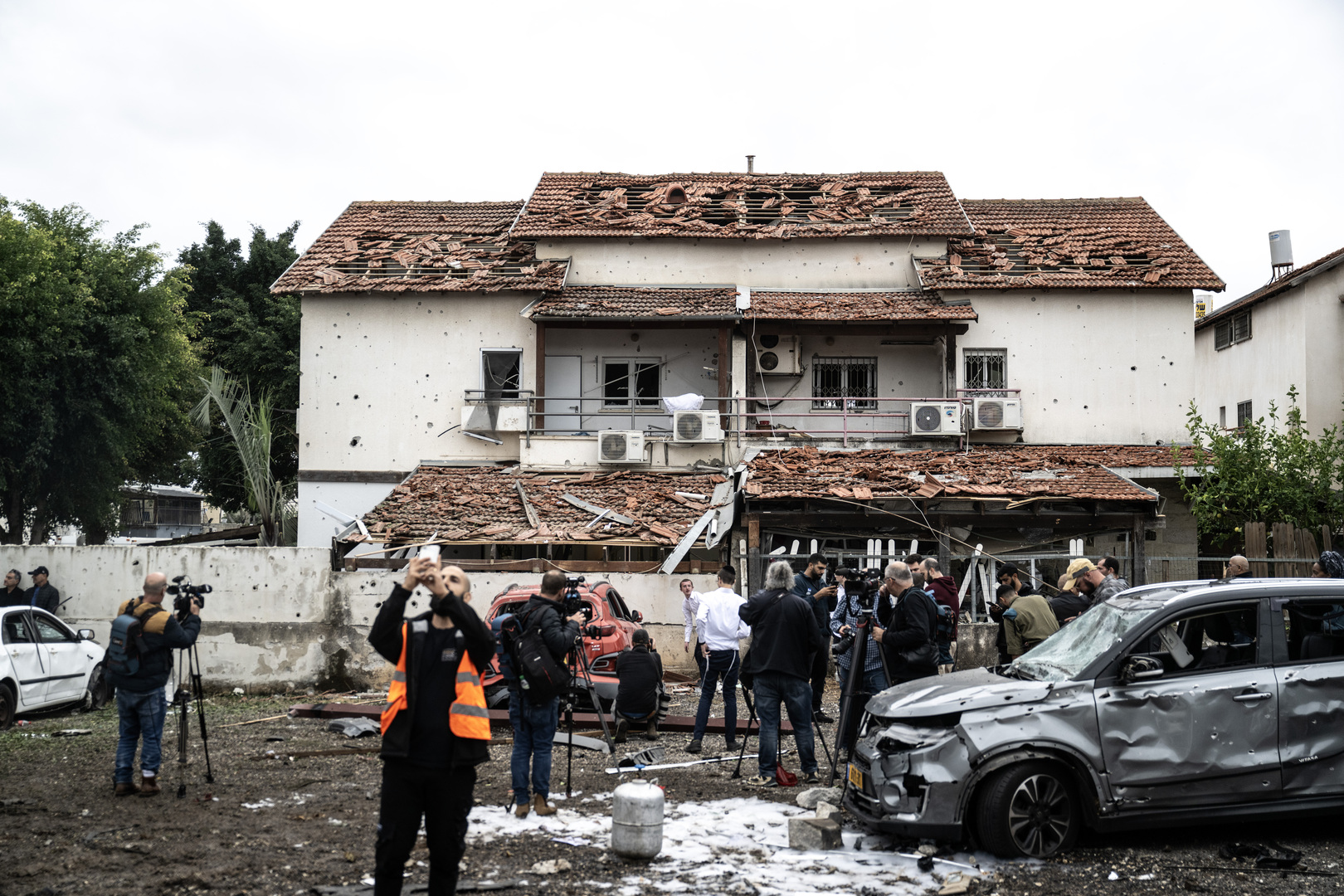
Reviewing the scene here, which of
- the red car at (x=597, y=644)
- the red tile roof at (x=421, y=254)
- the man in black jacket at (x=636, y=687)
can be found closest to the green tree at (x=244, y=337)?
the red tile roof at (x=421, y=254)

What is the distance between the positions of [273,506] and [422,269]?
6.32 m

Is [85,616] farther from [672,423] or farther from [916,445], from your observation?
[916,445]

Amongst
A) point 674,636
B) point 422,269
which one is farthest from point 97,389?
point 674,636

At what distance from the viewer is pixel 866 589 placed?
9.40 meters

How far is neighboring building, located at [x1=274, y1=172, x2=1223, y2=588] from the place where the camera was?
20.8 meters

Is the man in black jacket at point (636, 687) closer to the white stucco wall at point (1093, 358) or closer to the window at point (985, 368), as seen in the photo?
the white stucco wall at point (1093, 358)

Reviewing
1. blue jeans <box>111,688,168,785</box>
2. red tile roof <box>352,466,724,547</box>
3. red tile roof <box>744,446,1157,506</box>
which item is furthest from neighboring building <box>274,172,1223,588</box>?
blue jeans <box>111,688,168,785</box>

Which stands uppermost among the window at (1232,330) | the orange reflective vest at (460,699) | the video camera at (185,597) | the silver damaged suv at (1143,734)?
the window at (1232,330)

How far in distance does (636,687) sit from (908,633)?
11.8 ft

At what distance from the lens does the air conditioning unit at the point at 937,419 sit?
799 inches

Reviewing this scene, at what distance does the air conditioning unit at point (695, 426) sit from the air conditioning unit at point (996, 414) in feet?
17.2

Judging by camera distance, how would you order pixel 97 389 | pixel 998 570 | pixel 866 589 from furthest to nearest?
pixel 97 389, pixel 998 570, pixel 866 589

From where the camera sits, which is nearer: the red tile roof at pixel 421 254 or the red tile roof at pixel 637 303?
the red tile roof at pixel 637 303

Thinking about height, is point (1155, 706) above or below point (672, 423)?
below
